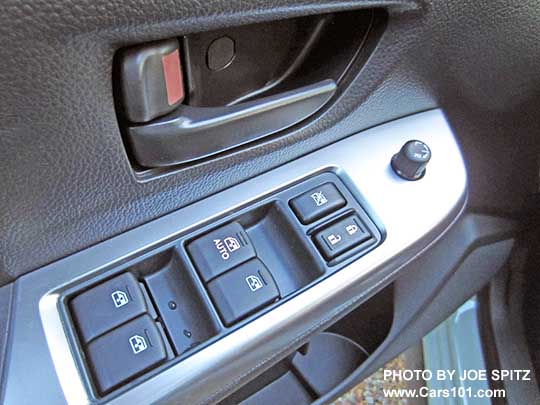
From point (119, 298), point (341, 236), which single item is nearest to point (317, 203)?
point (341, 236)

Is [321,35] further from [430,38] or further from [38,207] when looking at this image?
[38,207]

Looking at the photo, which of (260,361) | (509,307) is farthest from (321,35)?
(509,307)

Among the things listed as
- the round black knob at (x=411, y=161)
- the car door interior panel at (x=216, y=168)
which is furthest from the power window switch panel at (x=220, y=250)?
the round black knob at (x=411, y=161)

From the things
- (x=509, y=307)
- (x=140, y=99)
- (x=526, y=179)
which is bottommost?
(x=509, y=307)

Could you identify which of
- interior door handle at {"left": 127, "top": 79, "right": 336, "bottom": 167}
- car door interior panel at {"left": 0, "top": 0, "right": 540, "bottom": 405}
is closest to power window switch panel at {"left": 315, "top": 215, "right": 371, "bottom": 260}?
car door interior panel at {"left": 0, "top": 0, "right": 540, "bottom": 405}

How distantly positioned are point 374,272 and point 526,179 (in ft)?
1.23

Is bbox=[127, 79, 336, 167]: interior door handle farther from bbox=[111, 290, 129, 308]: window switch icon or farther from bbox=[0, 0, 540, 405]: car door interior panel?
bbox=[111, 290, 129, 308]: window switch icon

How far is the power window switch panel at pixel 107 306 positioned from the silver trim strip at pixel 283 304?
15 millimetres

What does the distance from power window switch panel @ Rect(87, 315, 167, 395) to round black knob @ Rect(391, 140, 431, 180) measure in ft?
0.96

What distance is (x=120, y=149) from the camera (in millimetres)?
436

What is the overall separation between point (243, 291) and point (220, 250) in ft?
0.14

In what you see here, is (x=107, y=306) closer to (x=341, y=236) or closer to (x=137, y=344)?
(x=137, y=344)

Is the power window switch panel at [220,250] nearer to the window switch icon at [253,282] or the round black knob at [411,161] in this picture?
the window switch icon at [253,282]

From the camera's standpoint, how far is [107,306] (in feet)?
1.50
